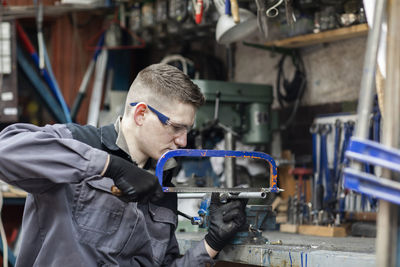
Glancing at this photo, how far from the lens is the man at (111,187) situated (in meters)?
1.92

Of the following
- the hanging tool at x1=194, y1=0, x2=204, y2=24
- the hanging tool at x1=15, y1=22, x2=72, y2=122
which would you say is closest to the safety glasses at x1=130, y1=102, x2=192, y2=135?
the hanging tool at x1=194, y1=0, x2=204, y2=24

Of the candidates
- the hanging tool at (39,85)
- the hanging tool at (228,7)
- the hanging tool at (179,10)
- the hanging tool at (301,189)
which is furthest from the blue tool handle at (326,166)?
the hanging tool at (39,85)

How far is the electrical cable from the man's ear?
1.95m

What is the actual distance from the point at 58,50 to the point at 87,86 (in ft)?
1.37

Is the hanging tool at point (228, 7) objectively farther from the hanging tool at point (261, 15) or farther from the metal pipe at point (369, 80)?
the metal pipe at point (369, 80)

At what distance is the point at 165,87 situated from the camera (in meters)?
2.30

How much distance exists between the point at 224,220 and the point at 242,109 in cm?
164

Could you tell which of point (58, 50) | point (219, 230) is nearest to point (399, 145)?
point (219, 230)

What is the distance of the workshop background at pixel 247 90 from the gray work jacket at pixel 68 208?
0.42 metres

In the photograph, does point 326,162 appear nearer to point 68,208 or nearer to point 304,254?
point 304,254

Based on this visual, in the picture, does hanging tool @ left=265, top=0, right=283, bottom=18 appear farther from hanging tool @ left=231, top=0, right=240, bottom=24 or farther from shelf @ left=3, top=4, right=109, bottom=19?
shelf @ left=3, top=4, right=109, bottom=19

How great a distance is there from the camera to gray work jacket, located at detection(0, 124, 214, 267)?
6.30 ft

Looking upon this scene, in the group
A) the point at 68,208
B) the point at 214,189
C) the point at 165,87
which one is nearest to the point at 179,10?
the point at 165,87

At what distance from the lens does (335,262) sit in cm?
207
